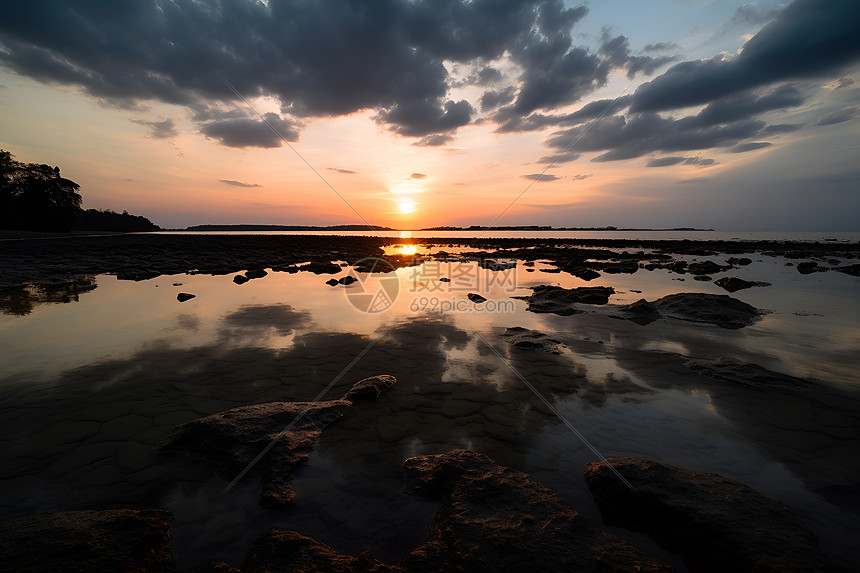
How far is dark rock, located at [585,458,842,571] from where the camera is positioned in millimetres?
2807

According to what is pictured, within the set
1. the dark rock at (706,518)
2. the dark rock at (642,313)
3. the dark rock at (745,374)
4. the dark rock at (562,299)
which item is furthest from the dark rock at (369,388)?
the dark rock at (642,313)

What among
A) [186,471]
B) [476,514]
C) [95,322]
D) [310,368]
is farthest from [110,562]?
[95,322]

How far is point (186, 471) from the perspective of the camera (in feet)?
13.0

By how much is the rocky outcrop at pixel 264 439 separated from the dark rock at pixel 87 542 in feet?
2.98

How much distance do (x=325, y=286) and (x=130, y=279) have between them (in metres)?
11.3

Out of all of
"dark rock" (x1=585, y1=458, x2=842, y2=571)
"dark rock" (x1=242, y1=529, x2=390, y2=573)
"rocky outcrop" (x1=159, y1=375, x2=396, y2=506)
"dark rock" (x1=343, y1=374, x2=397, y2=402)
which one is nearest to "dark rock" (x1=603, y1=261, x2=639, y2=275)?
"dark rock" (x1=343, y1=374, x2=397, y2=402)

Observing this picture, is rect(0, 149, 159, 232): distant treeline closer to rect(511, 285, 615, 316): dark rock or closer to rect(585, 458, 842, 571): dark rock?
rect(511, 285, 615, 316): dark rock

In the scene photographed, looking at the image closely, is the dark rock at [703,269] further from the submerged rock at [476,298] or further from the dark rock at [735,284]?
the submerged rock at [476,298]

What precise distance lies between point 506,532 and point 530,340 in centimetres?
659

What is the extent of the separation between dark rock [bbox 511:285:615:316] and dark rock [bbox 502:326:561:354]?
354cm

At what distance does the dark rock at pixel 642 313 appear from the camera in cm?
1179

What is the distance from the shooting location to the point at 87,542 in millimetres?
2688

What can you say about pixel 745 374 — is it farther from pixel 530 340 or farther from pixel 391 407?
pixel 391 407

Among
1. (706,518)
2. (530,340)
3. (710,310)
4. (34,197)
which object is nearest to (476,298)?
(530,340)
